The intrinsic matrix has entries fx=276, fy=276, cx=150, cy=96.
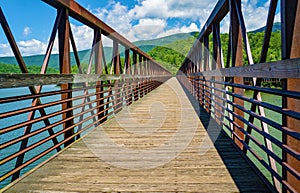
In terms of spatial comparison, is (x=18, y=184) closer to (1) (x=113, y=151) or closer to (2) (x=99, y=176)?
(2) (x=99, y=176)

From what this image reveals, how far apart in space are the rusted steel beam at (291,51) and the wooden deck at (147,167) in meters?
0.32

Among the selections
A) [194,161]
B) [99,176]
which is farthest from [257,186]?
[99,176]

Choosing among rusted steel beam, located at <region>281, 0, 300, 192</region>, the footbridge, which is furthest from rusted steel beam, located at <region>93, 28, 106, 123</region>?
rusted steel beam, located at <region>281, 0, 300, 192</region>

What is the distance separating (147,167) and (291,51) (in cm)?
146

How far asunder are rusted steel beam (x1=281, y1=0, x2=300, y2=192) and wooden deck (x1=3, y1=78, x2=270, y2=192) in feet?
1.05

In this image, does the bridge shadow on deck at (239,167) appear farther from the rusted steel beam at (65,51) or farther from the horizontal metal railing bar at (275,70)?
the rusted steel beam at (65,51)

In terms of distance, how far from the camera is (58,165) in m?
2.50

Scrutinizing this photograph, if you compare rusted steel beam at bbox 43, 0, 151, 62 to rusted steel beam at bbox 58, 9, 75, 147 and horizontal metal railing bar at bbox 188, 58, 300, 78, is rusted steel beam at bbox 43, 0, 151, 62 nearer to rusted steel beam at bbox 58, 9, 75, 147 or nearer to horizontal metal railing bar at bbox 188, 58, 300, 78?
rusted steel beam at bbox 58, 9, 75, 147

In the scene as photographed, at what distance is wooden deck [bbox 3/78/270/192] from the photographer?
2.03m

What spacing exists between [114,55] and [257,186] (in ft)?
13.3

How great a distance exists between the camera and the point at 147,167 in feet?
7.92

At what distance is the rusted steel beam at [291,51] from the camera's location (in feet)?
5.30

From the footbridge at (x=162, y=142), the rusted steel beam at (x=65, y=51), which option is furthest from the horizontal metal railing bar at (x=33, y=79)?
the rusted steel beam at (x=65, y=51)

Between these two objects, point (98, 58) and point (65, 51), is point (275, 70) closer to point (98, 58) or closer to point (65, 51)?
point (65, 51)
